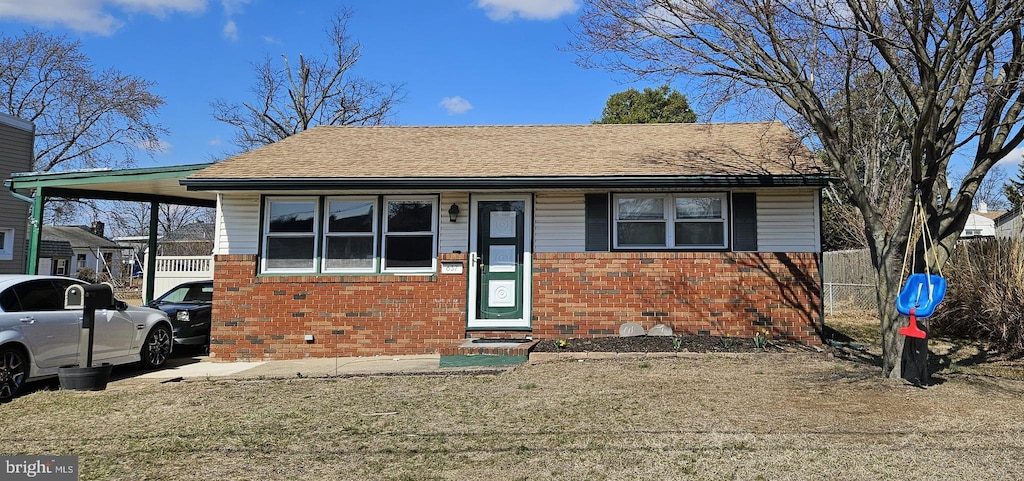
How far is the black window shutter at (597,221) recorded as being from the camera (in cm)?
1062

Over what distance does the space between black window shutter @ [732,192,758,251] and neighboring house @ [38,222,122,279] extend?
1769 inches

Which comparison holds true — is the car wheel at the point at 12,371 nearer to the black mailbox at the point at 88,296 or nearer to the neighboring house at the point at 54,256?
the black mailbox at the point at 88,296

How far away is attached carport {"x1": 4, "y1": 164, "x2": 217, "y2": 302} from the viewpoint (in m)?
11.6

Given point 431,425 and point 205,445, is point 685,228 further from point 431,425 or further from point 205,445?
point 205,445

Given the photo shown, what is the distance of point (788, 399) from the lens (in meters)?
6.67

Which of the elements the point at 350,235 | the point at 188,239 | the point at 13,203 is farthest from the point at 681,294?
the point at 188,239

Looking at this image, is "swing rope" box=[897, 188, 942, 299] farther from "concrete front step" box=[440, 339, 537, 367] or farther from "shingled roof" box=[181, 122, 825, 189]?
"concrete front step" box=[440, 339, 537, 367]

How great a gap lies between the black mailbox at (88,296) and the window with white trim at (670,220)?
24.1ft

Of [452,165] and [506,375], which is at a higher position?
[452,165]

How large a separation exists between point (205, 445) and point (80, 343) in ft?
13.9

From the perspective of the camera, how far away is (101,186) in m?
12.8

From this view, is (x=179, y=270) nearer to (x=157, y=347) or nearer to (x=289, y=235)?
(x=157, y=347)

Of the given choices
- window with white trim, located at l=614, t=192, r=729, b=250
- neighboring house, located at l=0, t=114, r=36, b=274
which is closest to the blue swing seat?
window with white trim, located at l=614, t=192, r=729, b=250

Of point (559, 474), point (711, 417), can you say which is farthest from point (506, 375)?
point (559, 474)
